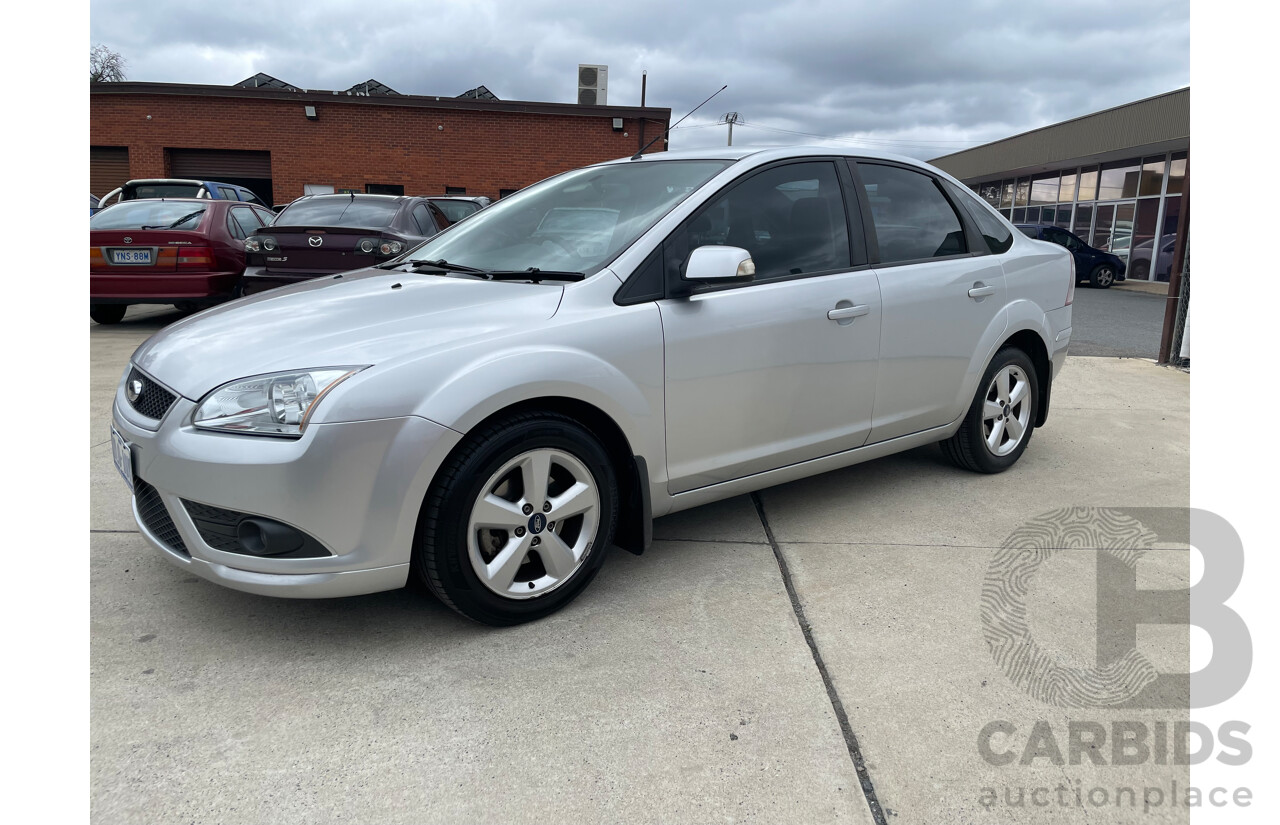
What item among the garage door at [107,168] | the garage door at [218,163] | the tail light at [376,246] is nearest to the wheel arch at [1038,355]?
the tail light at [376,246]

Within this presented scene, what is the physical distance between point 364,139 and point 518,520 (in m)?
21.6

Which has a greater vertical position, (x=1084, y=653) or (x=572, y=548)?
(x=572, y=548)

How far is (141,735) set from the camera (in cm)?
222

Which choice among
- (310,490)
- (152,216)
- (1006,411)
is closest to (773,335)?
(310,490)

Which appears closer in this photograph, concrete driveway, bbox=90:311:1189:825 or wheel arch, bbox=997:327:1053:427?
concrete driveway, bbox=90:311:1189:825

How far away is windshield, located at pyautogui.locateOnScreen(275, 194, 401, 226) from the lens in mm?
8344

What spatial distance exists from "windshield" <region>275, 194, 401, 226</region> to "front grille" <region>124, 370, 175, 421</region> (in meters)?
5.82

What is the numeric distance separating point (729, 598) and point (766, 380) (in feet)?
2.73

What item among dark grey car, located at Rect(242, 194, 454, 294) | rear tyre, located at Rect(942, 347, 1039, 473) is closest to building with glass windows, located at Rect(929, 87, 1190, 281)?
rear tyre, located at Rect(942, 347, 1039, 473)

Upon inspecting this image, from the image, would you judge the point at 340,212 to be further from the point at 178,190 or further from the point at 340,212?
the point at 178,190

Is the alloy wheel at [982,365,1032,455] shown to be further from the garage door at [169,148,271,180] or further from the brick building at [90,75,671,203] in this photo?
the garage door at [169,148,271,180]

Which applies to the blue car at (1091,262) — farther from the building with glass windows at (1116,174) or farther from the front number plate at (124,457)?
the front number plate at (124,457)

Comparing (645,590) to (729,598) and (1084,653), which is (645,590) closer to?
(729,598)

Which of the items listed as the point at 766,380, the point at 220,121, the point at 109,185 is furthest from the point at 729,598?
the point at 109,185
